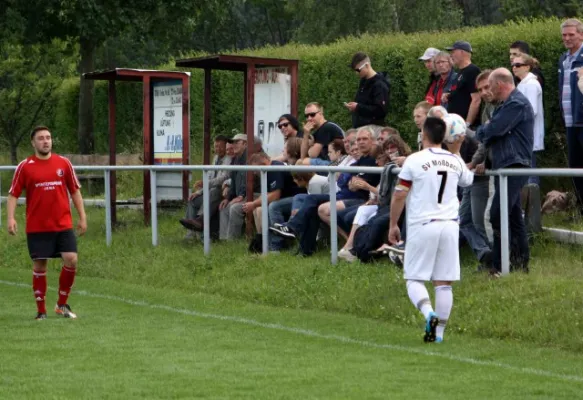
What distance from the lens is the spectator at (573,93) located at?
1368 centimetres

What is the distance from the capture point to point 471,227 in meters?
13.1

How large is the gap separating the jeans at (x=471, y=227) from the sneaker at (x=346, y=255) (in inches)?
56.6

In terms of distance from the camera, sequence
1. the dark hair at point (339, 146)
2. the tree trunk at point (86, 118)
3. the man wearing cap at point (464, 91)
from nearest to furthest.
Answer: the man wearing cap at point (464, 91), the dark hair at point (339, 146), the tree trunk at point (86, 118)

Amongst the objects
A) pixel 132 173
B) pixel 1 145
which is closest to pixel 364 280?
pixel 132 173

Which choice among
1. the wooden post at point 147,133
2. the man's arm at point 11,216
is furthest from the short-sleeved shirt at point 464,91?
the wooden post at point 147,133

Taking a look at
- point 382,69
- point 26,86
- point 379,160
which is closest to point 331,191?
point 379,160

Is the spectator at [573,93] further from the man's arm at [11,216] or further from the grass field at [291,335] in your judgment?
the man's arm at [11,216]

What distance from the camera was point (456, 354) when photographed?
33.7 ft

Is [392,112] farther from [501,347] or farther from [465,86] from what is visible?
[501,347]

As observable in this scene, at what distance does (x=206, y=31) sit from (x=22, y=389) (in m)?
60.1

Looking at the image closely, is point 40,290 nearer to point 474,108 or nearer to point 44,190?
point 44,190

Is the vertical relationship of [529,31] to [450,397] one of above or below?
above

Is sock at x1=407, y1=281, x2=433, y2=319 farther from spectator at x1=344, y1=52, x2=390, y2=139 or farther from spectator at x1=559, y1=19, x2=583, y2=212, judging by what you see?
spectator at x1=344, y1=52, x2=390, y2=139

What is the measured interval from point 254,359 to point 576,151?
207 inches
